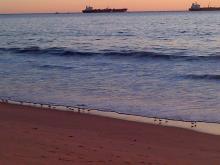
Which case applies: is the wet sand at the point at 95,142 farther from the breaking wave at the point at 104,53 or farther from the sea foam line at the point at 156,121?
the breaking wave at the point at 104,53

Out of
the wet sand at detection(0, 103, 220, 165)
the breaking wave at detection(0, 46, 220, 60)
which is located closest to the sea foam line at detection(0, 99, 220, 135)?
the wet sand at detection(0, 103, 220, 165)

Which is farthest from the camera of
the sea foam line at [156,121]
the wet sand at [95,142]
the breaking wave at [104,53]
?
the breaking wave at [104,53]

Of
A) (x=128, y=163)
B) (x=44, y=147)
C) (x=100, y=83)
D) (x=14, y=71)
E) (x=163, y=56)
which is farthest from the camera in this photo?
(x=163, y=56)

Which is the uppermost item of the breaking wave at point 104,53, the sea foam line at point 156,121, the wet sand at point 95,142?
the wet sand at point 95,142

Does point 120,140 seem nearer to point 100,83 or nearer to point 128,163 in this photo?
point 128,163

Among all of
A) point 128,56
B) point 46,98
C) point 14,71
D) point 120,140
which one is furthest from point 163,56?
point 120,140

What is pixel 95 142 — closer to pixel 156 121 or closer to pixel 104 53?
pixel 156 121

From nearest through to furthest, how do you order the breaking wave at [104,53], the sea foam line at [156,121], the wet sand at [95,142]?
the wet sand at [95,142] → the sea foam line at [156,121] → the breaking wave at [104,53]

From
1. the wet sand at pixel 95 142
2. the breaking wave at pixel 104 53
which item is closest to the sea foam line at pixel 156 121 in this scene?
the wet sand at pixel 95 142

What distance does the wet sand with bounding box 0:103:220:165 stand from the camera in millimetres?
6090

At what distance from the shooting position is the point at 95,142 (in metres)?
7.17

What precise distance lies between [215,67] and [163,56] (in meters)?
5.32

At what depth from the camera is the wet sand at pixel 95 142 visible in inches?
240

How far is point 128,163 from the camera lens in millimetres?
5965
